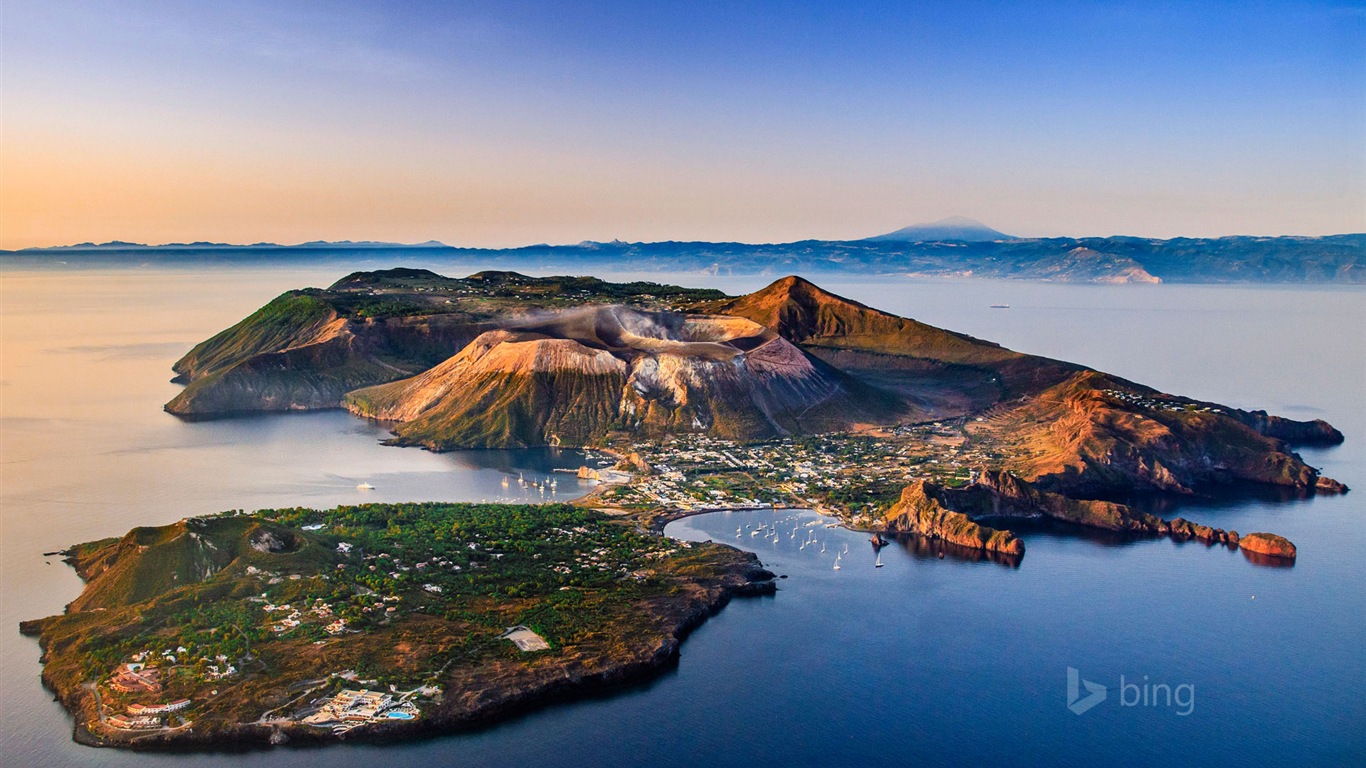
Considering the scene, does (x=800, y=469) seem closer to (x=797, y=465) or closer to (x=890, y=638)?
(x=797, y=465)

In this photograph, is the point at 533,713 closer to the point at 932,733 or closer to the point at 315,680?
the point at 315,680

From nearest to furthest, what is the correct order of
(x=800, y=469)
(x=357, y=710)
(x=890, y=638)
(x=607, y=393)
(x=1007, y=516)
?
(x=357, y=710) < (x=890, y=638) < (x=1007, y=516) < (x=800, y=469) < (x=607, y=393)

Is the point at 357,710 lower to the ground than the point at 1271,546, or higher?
lower

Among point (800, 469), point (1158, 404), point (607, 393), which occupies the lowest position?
point (800, 469)

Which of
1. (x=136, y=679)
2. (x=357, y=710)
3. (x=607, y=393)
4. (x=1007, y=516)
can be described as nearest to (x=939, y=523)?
(x=1007, y=516)

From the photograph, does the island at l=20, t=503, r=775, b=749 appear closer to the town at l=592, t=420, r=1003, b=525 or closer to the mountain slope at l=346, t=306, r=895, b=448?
the town at l=592, t=420, r=1003, b=525

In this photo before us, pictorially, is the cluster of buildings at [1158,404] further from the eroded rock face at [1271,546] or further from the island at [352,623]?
the island at [352,623]

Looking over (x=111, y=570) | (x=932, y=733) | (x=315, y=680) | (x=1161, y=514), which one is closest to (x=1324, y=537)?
(x=1161, y=514)

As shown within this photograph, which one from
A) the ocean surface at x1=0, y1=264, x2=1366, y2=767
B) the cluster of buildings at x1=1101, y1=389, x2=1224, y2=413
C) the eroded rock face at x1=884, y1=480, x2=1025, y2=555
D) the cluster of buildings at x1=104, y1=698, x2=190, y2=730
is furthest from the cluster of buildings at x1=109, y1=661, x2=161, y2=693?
the cluster of buildings at x1=1101, y1=389, x2=1224, y2=413
